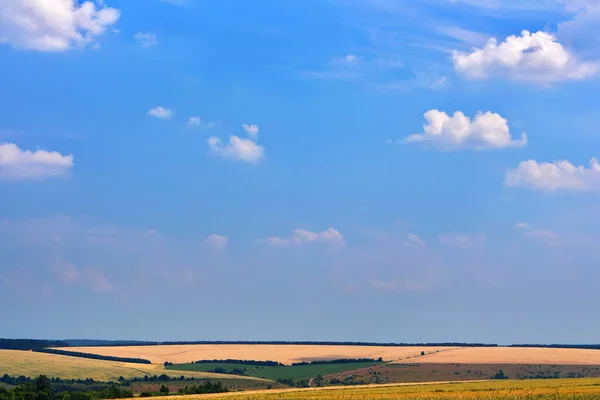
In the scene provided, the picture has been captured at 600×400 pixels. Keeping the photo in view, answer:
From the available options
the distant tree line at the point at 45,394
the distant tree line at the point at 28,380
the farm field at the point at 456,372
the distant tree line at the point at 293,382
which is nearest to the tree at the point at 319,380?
the farm field at the point at 456,372

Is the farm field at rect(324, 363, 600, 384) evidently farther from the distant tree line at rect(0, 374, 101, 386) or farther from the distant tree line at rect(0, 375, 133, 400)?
the distant tree line at rect(0, 375, 133, 400)

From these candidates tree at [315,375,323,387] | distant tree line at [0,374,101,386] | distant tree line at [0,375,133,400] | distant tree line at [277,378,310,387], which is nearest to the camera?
distant tree line at [0,375,133,400]

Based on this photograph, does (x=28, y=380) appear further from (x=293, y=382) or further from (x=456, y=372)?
(x=456, y=372)

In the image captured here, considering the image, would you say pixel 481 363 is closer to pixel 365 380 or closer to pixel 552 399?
pixel 365 380

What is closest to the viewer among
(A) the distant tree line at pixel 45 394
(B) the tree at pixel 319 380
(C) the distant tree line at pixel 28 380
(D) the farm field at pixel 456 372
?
(A) the distant tree line at pixel 45 394

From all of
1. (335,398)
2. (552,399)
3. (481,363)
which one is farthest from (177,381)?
(552,399)

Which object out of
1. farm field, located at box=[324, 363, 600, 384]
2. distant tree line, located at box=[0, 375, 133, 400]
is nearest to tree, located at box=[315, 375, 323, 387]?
farm field, located at box=[324, 363, 600, 384]

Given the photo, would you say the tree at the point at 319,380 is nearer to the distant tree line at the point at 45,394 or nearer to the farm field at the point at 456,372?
the farm field at the point at 456,372

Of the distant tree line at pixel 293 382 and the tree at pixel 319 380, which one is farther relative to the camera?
the distant tree line at pixel 293 382

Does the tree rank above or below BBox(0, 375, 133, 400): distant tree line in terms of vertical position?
above

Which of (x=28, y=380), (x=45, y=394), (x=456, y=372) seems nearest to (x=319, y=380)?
(x=456, y=372)

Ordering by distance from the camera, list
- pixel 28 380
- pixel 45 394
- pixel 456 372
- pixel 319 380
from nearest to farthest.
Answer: pixel 45 394 → pixel 319 380 → pixel 456 372 → pixel 28 380

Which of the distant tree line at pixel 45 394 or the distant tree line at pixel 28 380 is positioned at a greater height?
the distant tree line at pixel 28 380

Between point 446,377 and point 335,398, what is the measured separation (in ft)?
277
